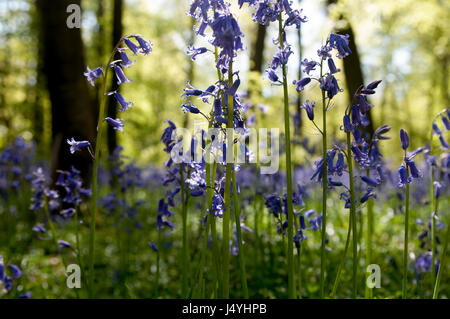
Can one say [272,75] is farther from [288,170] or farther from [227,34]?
[288,170]

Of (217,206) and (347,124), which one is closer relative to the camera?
(217,206)

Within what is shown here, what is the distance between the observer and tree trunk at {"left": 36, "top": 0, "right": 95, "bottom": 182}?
695 centimetres

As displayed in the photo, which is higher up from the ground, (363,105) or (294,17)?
(294,17)

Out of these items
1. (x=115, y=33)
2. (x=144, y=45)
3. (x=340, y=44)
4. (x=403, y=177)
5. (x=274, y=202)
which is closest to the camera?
(x=340, y=44)

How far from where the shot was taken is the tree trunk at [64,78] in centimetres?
695

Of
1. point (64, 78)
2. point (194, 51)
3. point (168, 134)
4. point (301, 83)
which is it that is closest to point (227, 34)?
point (194, 51)

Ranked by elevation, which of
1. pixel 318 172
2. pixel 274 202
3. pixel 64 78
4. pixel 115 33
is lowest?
pixel 274 202

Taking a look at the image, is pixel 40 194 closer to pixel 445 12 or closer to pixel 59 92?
pixel 59 92

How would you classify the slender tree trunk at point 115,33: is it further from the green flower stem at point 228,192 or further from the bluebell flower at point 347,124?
the bluebell flower at point 347,124

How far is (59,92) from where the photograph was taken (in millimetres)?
7035

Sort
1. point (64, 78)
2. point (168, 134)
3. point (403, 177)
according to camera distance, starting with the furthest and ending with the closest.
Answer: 1. point (64, 78)
2. point (168, 134)
3. point (403, 177)

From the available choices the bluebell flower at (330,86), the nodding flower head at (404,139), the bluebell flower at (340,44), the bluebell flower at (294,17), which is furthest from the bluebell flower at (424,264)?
the bluebell flower at (294,17)

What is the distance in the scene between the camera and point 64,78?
7031mm

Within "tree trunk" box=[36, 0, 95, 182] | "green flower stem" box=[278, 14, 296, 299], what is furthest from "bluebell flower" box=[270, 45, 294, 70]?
"tree trunk" box=[36, 0, 95, 182]
